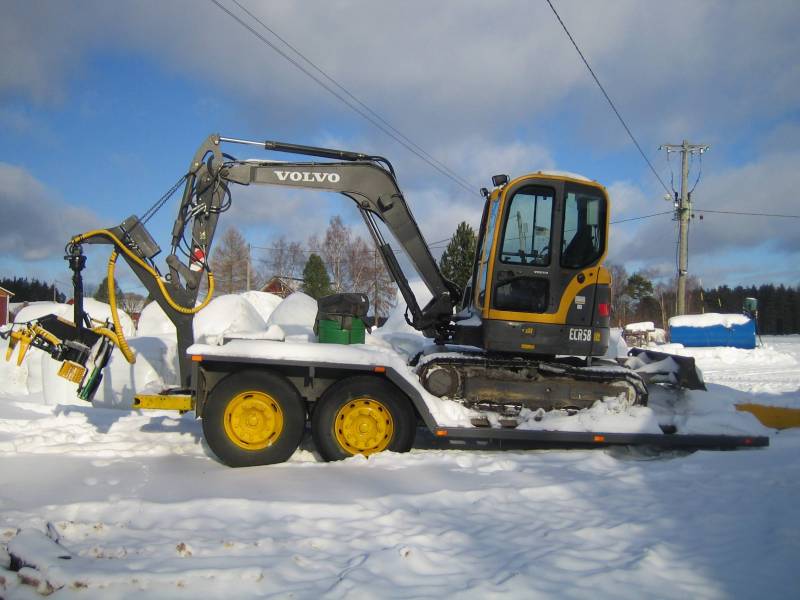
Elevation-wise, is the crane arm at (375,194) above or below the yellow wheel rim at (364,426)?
above

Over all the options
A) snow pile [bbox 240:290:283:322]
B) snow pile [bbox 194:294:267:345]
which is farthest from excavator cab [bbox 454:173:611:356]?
snow pile [bbox 240:290:283:322]

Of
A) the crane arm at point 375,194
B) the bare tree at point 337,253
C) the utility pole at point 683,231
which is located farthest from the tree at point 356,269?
the crane arm at point 375,194

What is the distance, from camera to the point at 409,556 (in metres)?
3.65

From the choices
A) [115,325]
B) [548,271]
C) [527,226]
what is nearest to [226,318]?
[115,325]

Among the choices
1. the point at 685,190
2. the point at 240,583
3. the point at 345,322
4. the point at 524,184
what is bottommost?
the point at 240,583

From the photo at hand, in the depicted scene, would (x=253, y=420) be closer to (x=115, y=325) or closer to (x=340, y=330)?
(x=340, y=330)

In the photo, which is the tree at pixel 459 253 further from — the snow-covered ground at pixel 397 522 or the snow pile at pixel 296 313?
the snow-covered ground at pixel 397 522

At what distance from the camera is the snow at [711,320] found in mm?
26297

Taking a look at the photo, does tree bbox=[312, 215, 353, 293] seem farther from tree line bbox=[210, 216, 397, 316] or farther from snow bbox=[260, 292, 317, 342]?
snow bbox=[260, 292, 317, 342]

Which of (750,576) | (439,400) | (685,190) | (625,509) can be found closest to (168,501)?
(439,400)

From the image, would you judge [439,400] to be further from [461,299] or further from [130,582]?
[130,582]

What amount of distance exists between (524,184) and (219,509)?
15.4 feet

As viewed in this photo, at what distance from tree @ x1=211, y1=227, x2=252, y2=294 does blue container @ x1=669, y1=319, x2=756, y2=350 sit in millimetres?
34256

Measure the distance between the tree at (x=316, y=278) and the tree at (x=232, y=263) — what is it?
326 inches
